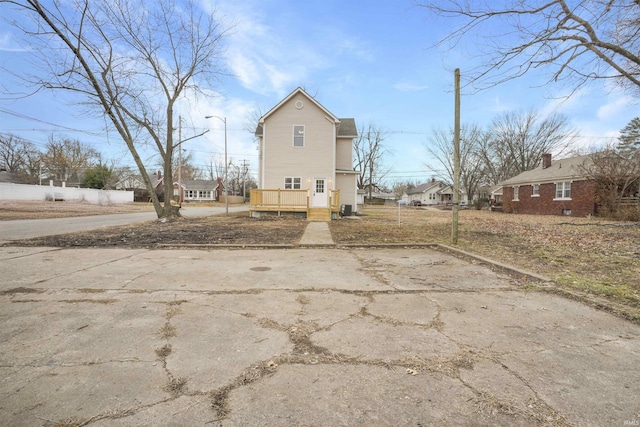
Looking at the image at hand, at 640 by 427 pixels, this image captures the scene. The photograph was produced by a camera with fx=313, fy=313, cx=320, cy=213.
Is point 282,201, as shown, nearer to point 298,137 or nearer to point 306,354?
point 298,137

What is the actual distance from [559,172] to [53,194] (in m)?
53.0

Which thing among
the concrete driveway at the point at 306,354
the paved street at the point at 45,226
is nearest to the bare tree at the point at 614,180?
the concrete driveway at the point at 306,354

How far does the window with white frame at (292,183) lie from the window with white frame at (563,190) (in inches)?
829

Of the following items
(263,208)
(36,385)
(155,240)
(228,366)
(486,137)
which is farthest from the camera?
(486,137)

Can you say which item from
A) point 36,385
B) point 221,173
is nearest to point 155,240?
point 36,385

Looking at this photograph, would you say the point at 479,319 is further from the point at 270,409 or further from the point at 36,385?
the point at 36,385

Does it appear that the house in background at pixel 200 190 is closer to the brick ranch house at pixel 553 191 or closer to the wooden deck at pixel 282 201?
the wooden deck at pixel 282 201

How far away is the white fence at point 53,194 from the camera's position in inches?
1329

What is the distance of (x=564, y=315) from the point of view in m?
3.70

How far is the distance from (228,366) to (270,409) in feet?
2.13

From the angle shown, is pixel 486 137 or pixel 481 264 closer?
pixel 481 264

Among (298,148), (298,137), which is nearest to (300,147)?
(298,148)

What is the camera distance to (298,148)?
65.0 feet

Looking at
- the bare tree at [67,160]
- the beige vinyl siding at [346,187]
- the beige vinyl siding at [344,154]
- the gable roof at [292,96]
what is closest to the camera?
the gable roof at [292,96]
